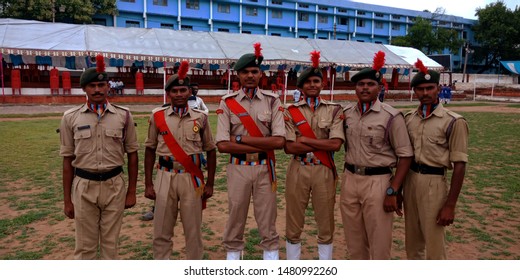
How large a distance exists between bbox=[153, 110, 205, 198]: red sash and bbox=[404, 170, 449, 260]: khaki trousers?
181 cm

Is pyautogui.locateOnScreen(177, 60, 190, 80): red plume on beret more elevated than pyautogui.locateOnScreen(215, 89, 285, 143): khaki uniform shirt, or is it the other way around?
pyautogui.locateOnScreen(177, 60, 190, 80): red plume on beret

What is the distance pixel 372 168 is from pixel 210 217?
104 inches

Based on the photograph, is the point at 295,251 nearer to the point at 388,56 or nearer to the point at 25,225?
the point at 25,225

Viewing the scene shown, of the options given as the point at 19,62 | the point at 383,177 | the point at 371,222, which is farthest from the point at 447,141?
→ the point at 19,62

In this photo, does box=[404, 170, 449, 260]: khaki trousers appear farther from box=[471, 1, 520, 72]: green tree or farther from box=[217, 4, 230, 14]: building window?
box=[471, 1, 520, 72]: green tree

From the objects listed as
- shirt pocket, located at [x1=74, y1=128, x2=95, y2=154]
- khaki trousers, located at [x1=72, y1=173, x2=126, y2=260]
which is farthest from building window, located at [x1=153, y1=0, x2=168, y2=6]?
khaki trousers, located at [x1=72, y1=173, x2=126, y2=260]

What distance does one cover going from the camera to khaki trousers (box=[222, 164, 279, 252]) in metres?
3.50

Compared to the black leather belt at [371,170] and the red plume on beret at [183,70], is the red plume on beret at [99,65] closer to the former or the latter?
the red plume on beret at [183,70]

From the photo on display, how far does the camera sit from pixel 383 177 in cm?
334

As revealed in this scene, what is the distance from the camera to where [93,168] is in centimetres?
325

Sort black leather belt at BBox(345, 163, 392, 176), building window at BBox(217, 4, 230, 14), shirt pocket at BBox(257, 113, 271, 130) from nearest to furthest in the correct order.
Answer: black leather belt at BBox(345, 163, 392, 176) → shirt pocket at BBox(257, 113, 271, 130) → building window at BBox(217, 4, 230, 14)

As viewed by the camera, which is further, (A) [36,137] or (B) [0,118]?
(B) [0,118]

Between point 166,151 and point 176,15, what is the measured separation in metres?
41.5

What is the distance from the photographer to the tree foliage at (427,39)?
48344mm
